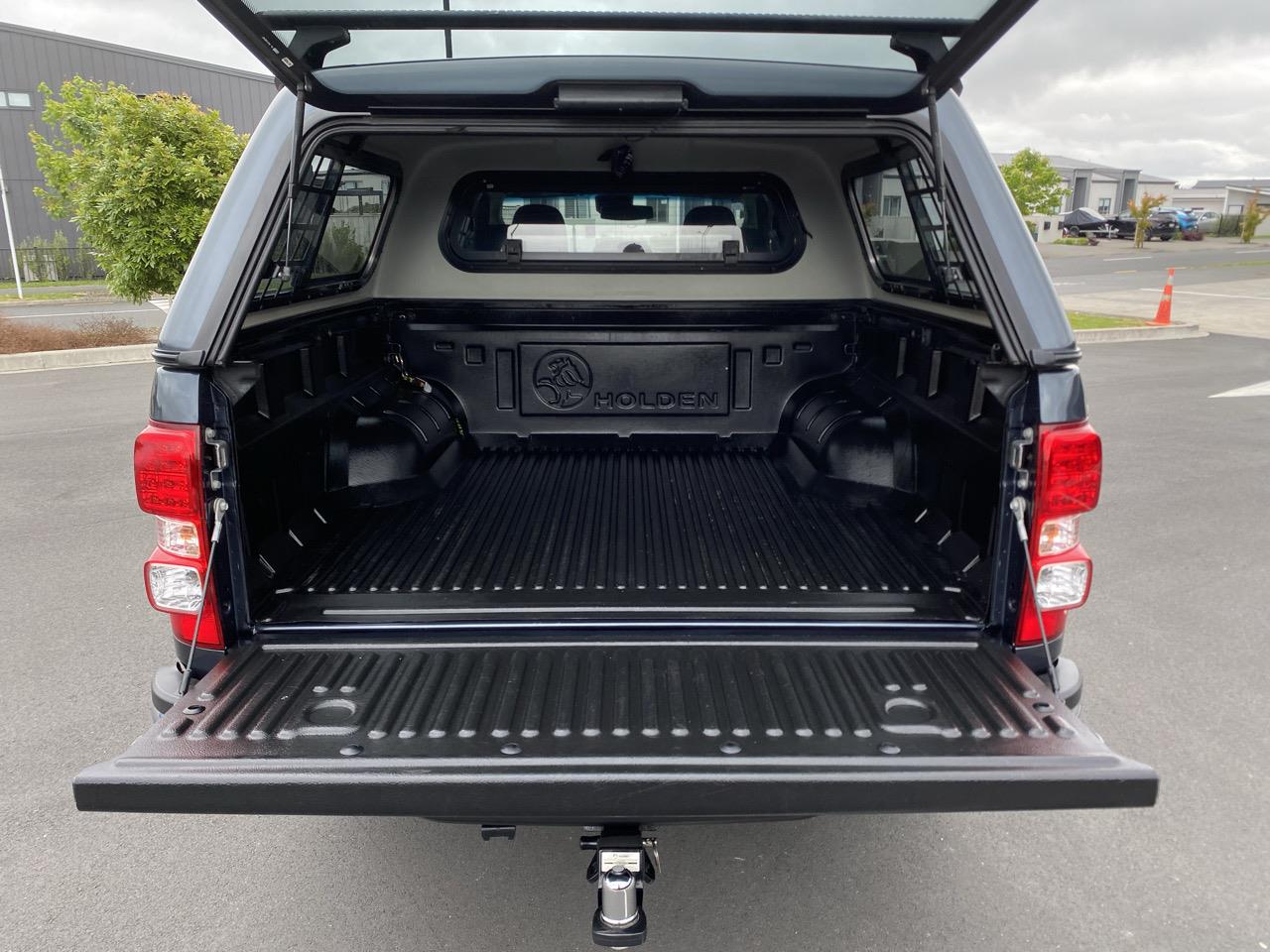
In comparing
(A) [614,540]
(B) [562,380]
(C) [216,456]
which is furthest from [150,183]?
(C) [216,456]

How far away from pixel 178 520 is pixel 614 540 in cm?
131

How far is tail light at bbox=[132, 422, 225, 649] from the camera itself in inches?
77.4

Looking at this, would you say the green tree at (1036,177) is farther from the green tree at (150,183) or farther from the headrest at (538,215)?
the headrest at (538,215)

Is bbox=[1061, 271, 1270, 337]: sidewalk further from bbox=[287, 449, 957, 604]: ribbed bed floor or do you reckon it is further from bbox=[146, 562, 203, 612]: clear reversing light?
bbox=[146, 562, 203, 612]: clear reversing light

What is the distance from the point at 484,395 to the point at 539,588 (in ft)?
5.87

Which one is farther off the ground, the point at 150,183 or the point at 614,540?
the point at 150,183

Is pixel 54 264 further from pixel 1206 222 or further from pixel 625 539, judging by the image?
pixel 1206 222

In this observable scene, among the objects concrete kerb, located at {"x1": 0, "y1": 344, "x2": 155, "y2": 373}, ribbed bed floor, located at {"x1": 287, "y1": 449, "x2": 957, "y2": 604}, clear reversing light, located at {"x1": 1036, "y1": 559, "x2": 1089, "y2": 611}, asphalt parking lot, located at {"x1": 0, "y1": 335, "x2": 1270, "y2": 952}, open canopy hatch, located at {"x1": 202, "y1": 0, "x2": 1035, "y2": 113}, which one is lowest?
asphalt parking lot, located at {"x1": 0, "y1": 335, "x2": 1270, "y2": 952}

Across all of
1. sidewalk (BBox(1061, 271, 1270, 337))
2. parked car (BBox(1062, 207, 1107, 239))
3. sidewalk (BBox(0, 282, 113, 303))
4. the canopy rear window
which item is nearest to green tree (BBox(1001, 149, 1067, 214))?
parked car (BBox(1062, 207, 1107, 239))

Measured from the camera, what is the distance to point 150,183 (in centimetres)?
1072

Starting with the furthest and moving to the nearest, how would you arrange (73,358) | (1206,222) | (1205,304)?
(1206,222) → (1205,304) → (73,358)

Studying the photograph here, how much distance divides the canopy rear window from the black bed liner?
96cm

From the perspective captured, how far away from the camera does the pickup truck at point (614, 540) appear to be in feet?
5.36

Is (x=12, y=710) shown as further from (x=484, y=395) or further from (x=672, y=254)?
(x=672, y=254)
